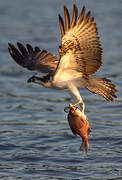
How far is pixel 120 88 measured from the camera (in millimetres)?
13109

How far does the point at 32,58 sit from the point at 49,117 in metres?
1.74

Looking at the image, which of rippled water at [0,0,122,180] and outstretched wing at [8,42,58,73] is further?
outstretched wing at [8,42,58,73]

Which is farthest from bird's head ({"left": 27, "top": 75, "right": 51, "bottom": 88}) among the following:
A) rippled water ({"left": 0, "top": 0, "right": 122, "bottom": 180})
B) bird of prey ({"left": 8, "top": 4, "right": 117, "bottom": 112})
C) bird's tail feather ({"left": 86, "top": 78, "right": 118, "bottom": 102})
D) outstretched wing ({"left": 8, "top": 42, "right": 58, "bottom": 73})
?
rippled water ({"left": 0, "top": 0, "right": 122, "bottom": 180})

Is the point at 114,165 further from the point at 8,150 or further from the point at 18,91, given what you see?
the point at 18,91

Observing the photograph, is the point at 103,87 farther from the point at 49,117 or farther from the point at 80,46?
the point at 49,117

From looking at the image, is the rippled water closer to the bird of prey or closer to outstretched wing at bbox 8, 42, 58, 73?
the bird of prey

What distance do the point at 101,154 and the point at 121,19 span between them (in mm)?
9454

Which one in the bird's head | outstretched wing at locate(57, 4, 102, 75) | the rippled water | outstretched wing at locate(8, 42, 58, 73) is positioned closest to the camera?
outstretched wing at locate(57, 4, 102, 75)

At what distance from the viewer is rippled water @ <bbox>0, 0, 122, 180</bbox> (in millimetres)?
8812

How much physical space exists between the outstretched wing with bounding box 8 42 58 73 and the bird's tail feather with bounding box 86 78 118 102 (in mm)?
1322

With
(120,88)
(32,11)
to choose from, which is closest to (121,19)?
(32,11)

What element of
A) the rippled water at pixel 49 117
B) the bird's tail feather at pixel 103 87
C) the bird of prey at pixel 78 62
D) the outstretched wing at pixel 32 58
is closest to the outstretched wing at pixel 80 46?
the bird of prey at pixel 78 62

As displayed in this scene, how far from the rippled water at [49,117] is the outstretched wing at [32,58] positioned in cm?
136

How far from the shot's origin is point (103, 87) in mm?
8672
